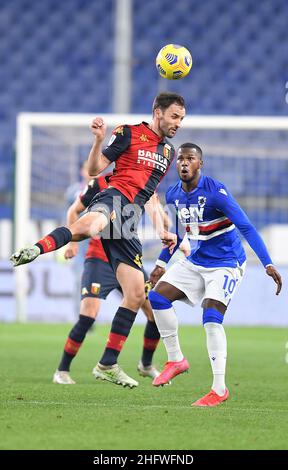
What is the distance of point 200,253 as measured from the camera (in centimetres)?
638

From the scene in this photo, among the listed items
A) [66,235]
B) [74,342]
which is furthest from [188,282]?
[74,342]

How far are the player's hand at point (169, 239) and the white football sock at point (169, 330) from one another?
0.58 m

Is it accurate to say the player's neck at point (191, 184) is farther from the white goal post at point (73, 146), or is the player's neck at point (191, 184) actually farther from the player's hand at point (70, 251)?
the white goal post at point (73, 146)

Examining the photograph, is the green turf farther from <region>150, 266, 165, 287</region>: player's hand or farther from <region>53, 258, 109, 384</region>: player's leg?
<region>150, 266, 165, 287</region>: player's hand

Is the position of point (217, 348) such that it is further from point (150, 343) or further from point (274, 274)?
point (150, 343)

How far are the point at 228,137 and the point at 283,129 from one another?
3.78 feet

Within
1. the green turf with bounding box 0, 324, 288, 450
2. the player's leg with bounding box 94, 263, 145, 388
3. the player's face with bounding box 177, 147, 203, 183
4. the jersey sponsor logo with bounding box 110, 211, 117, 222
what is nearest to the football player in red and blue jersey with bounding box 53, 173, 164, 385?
the green turf with bounding box 0, 324, 288, 450

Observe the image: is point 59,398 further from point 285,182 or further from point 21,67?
point 21,67

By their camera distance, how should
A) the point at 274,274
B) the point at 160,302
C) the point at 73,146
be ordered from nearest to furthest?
the point at 274,274 → the point at 160,302 → the point at 73,146

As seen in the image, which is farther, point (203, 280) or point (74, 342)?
point (74, 342)

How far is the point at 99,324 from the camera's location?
48.5ft

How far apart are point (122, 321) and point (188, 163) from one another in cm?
128

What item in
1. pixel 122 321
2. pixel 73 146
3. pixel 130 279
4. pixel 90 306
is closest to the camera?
pixel 130 279
